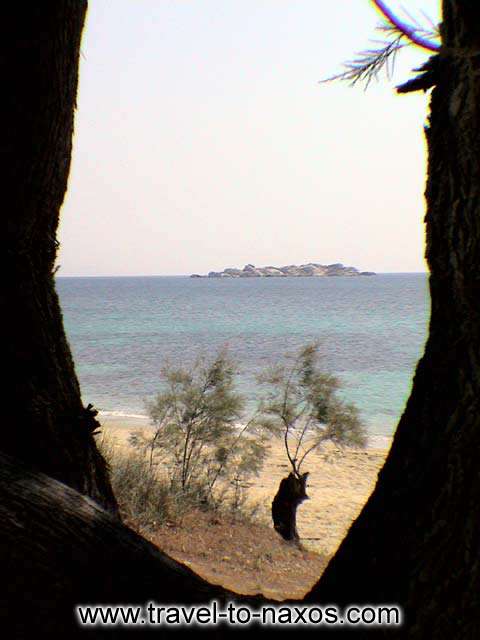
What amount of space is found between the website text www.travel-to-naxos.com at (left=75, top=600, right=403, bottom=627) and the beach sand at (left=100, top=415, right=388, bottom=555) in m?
9.87

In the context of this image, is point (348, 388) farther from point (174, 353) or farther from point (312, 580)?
point (312, 580)

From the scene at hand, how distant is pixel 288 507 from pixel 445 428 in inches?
436

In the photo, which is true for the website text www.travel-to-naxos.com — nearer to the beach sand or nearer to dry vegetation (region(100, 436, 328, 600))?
dry vegetation (region(100, 436, 328, 600))

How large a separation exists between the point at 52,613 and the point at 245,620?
627 mm

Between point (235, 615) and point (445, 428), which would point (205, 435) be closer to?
point (235, 615)

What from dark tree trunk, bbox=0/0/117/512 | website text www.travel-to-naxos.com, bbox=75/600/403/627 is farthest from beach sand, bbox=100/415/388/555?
website text www.travel-to-naxos.com, bbox=75/600/403/627

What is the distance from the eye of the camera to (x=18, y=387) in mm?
2818

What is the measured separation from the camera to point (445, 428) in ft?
6.98

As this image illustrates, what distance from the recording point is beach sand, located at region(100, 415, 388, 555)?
14.0m

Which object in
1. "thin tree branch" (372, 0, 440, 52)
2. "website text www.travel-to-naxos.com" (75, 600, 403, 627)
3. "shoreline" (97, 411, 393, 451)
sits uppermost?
"thin tree branch" (372, 0, 440, 52)

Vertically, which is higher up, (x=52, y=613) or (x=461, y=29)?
(x=461, y=29)

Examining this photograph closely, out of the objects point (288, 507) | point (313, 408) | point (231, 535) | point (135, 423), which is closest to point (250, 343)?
point (135, 423)

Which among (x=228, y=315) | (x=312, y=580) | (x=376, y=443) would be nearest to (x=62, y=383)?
(x=312, y=580)

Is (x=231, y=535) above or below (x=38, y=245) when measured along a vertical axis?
below
